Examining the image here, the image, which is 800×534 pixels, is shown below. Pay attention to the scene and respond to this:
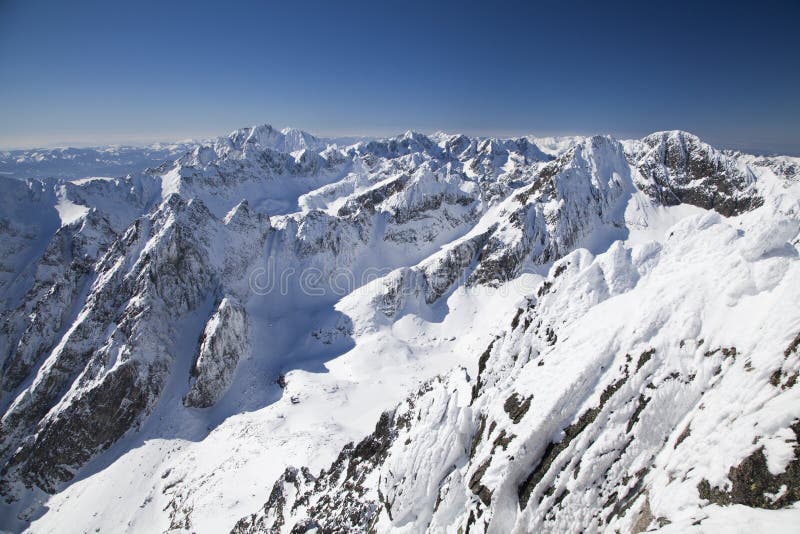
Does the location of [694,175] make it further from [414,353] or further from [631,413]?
[631,413]


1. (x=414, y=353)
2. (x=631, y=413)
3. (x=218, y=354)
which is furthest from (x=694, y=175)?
(x=218, y=354)

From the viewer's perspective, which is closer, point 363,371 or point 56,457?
point 56,457

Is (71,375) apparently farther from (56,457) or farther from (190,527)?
(190,527)

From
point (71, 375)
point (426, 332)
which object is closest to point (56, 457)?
point (71, 375)

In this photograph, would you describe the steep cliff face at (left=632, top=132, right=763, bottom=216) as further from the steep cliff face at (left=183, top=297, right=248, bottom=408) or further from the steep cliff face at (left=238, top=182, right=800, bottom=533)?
A: the steep cliff face at (left=183, top=297, right=248, bottom=408)

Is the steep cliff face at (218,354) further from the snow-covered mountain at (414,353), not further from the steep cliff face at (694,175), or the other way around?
the steep cliff face at (694,175)

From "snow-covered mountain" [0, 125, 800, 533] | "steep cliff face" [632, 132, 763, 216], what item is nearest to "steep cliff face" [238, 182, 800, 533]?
"snow-covered mountain" [0, 125, 800, 533]

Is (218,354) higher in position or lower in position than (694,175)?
lower

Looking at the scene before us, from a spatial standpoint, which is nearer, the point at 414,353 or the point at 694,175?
the point at 414,353
